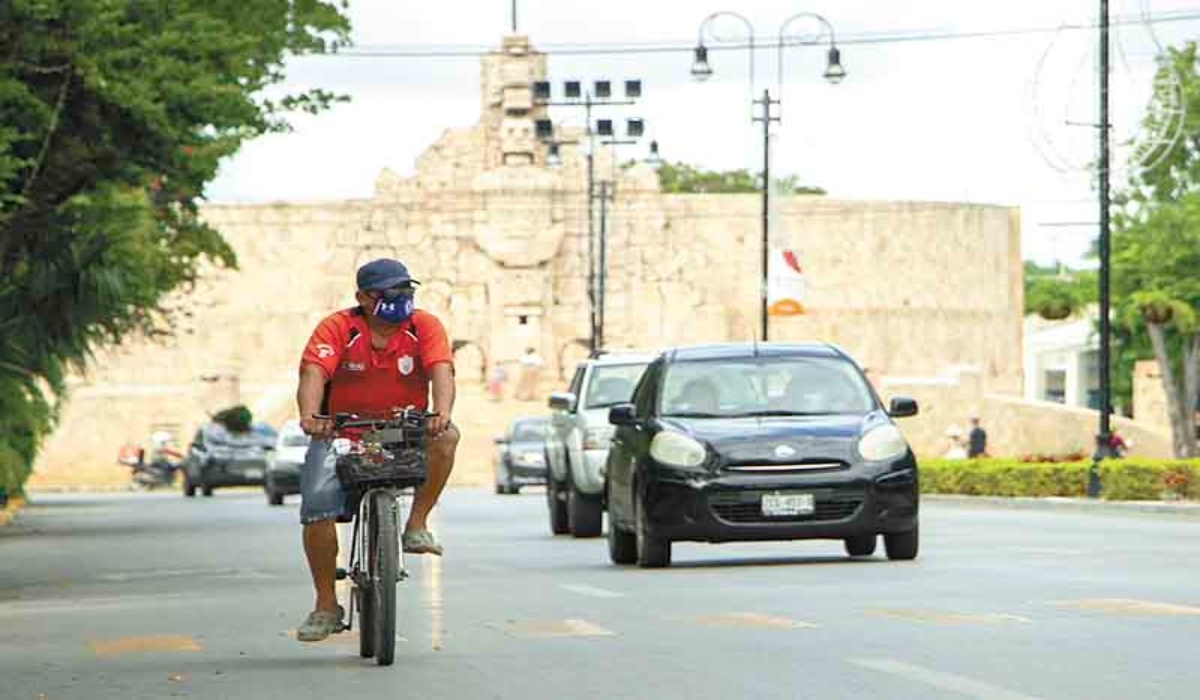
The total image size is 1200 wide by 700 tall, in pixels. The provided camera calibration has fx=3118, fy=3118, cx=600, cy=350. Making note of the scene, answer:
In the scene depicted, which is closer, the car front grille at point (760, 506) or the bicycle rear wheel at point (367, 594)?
the bicycle rear wheel at point (367, 594)

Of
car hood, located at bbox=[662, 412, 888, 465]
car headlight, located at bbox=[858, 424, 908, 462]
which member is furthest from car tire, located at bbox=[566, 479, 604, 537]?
car headlight, located at bbox=[858, 424, 908, 462]

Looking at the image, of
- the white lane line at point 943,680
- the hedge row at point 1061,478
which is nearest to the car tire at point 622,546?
the white lane line at point 943,680

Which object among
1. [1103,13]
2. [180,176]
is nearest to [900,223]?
[1103,13]

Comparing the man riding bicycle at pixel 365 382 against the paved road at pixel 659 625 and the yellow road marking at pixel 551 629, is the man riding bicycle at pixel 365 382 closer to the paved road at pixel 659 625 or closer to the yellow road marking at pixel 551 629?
the paved road at pixel 659 625

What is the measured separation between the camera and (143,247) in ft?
117

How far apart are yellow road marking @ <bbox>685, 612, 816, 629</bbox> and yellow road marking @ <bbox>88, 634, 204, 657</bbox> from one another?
2.50 meters

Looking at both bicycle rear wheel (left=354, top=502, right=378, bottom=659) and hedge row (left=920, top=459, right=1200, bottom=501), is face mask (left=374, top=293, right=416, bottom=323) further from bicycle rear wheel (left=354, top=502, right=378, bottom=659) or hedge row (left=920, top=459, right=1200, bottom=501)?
hedge row (left=920, top=459, right=1200, bottom=501)

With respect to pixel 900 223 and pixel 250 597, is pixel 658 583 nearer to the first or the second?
Answer: pixel 250 597

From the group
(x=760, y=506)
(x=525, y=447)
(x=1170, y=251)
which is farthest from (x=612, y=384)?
(x=1170, y=251)

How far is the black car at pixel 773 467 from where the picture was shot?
21.2 meters

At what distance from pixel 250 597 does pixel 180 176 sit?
1059cm

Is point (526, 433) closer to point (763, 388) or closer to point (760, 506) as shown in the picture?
point (763, 388)

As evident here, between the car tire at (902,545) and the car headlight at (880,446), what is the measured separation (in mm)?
555

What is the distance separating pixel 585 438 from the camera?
95.0ft
